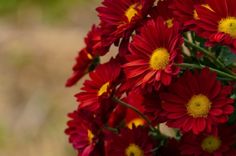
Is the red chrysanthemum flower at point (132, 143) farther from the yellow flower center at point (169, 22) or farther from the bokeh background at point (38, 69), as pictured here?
the bokeh background at point (38, 69)

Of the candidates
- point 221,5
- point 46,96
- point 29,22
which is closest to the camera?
point 221,5

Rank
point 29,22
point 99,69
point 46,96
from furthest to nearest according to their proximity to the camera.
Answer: point 29,22, point 46,96, point 99,69

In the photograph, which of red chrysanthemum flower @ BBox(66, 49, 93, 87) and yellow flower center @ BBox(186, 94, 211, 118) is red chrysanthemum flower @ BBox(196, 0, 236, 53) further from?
red chrysanthemum flower @ BBox(66, 49, 93, 87)

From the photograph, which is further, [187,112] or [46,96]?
[46,96]

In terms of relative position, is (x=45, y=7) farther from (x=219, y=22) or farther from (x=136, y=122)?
(x=219, y=22)

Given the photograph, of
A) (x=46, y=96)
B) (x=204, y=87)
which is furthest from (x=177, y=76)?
(x=46, y=96)

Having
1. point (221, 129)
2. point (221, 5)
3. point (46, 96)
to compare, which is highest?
point (46, 96)

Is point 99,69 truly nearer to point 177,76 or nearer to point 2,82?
point 177,76

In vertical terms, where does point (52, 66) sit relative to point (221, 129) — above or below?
above
